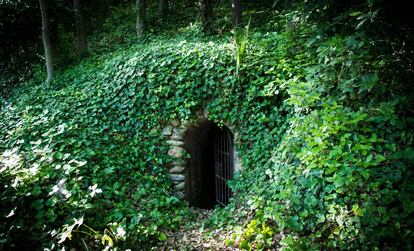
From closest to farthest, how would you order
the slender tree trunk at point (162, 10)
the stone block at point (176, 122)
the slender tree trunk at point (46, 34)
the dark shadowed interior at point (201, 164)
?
the stone block at point (176, 122) → the dark shadowed interior at point (201, 164) → the slender tree trunk at point (46, 34) → the slender tree trunk at point (162, 10)

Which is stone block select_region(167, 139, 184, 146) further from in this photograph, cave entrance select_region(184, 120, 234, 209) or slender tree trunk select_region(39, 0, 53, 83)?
slender tree trunk select_region(39, 0, 53, 83)

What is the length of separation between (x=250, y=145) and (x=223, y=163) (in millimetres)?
1447

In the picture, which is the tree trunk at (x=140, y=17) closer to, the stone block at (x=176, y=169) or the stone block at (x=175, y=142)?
the stone block at (x=175, y=142)

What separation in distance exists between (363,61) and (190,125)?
3.08 metres

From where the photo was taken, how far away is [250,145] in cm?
500

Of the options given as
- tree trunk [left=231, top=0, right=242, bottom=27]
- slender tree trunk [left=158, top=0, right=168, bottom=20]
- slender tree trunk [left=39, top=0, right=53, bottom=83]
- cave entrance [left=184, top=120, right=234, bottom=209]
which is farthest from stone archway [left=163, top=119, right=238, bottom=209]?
slender tree trunk [left=158, top=0, right=168, bottom=20]

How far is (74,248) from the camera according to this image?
3385 mm

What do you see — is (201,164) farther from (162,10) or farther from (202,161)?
(162,10)

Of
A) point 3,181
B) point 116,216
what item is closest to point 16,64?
point 3,181

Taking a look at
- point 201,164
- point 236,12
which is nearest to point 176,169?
point 201,164

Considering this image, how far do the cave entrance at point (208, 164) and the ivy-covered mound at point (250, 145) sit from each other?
0.64 m

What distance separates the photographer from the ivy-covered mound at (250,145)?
9.76 feet

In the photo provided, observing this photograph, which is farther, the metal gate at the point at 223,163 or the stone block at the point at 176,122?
the metal gate at the point at 223,163

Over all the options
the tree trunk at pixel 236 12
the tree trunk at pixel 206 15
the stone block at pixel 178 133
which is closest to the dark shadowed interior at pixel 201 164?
the stone block at pixel 178 133
